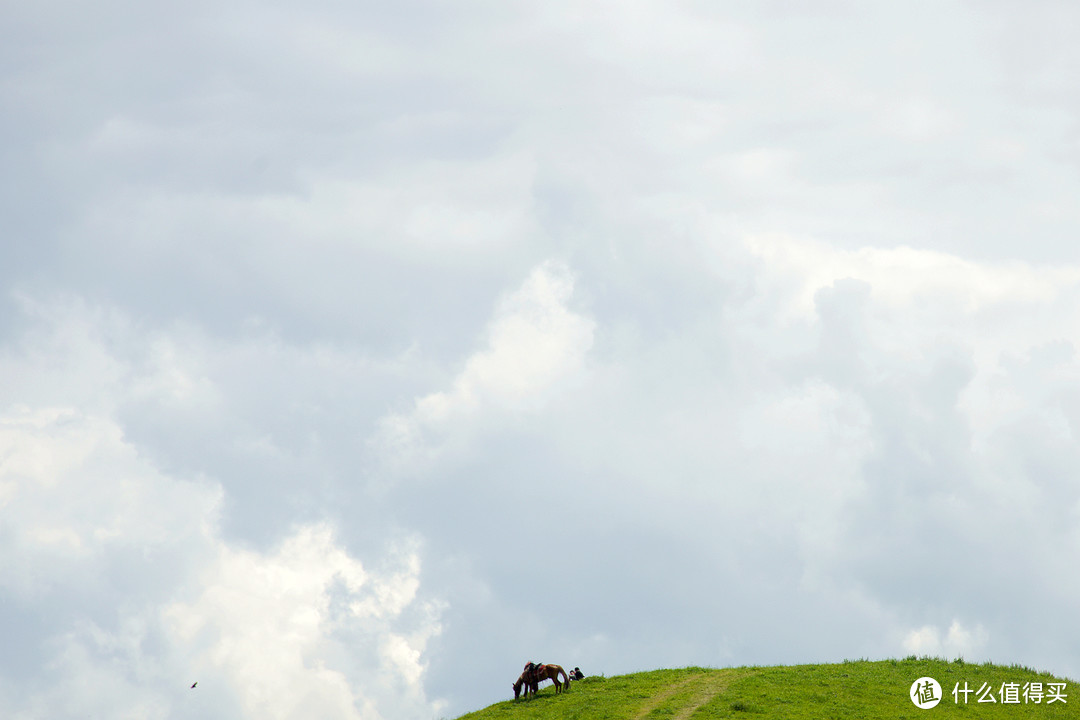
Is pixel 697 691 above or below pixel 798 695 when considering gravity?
above

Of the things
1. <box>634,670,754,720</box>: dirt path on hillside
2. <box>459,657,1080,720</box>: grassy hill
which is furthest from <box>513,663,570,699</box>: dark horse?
<box>634,670,754,720</box>: dirt path on hillside

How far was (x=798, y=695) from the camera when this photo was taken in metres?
56.8

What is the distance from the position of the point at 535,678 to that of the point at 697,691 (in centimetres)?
1111

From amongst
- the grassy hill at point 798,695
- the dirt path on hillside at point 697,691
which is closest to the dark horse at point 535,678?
the grassy hill at point 798,695

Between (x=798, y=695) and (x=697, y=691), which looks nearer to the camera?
(x=798, y=695)

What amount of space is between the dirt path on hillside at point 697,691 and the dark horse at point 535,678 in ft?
24.7

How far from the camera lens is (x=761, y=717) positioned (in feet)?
171

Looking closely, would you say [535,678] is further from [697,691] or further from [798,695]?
[798,695]

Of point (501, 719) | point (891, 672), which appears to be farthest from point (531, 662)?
point (891, 672)

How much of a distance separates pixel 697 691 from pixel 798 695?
20.6ft

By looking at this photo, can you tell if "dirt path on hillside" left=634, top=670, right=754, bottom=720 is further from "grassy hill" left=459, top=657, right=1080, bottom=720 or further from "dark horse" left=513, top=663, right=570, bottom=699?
"dark horse" left=513, top=663, right=570, bottom=699

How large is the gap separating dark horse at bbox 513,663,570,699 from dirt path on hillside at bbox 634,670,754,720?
7536mm

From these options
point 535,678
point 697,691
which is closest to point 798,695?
point 697,691

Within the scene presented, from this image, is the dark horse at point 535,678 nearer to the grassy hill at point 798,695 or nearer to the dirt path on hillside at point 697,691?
the grassy hill at point 798,695
